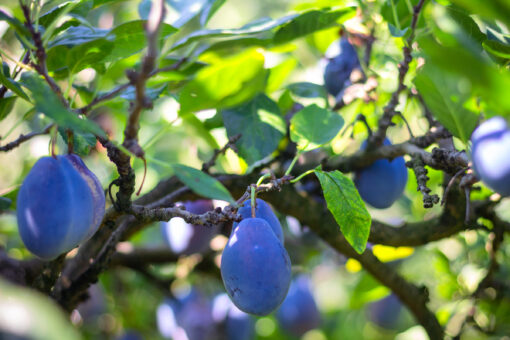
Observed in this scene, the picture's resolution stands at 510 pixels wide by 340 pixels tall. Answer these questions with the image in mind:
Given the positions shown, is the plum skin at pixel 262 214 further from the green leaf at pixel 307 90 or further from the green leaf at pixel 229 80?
the green leaf at pixel 307 90

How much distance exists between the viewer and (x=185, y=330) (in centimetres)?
122

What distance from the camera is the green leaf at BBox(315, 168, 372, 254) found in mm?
573

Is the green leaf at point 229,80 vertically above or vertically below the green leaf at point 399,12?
above

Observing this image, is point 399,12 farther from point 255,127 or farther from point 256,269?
point 256,269

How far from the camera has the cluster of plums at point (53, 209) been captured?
18.6 inches

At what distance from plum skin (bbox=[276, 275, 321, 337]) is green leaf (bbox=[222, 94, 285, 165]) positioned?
2.08 feet

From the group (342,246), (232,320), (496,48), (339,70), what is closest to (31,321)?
(496,48)

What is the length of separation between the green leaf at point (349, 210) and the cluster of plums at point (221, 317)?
26.1 inches

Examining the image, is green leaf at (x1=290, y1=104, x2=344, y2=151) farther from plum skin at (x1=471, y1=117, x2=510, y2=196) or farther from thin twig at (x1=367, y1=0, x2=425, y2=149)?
plum skin at (x1=471, y1=117, x2=510, y2=196)

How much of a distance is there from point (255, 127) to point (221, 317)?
67 cm

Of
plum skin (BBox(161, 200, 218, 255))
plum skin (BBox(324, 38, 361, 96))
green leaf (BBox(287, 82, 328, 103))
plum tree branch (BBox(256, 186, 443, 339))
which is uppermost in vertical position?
green leaf (BBox(287, 82, 328, 103))

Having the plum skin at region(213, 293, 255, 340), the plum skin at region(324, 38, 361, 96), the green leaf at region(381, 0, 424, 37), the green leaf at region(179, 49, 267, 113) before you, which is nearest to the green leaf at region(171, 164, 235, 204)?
the green leaf at region(179, 49, 267, 113)

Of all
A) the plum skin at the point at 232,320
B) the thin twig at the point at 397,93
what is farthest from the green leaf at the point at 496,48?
the plum skin at the point at 232,320

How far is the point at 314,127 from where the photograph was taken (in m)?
0.66
